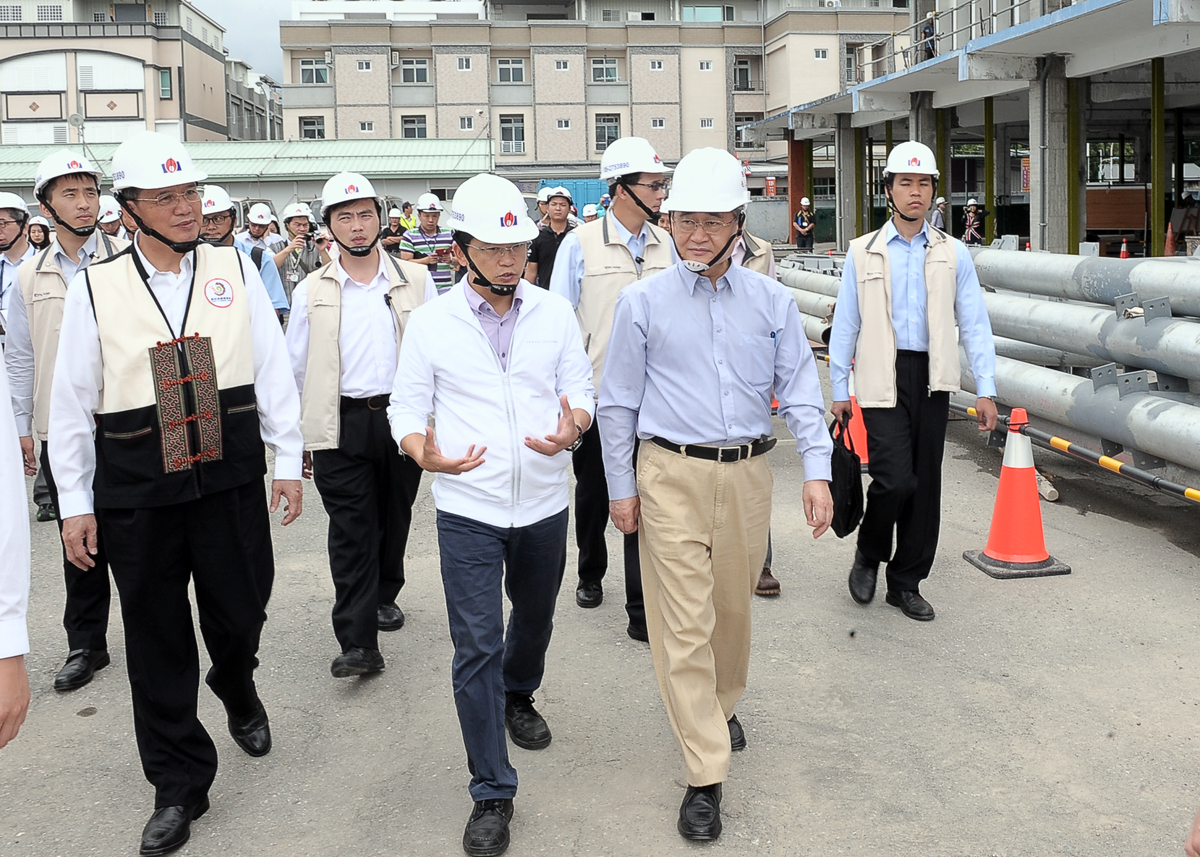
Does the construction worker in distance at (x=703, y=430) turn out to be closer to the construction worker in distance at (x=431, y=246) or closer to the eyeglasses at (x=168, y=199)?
the eyeglasses at (x=168, y=199)

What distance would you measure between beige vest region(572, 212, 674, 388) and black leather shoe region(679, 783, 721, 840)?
249 centimetres

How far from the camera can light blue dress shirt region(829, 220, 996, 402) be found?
19.2 ft

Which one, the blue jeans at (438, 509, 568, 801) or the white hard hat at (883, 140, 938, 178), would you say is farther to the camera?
the white hard hat at (883, 140, 938, 178)

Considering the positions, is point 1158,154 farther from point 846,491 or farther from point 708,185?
point 708,185

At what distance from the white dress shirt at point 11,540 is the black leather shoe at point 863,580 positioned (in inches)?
182

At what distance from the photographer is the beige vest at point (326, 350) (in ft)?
17.1

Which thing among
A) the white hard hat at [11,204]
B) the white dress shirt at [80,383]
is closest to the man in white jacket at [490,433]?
the white dress shirt at [80,383]

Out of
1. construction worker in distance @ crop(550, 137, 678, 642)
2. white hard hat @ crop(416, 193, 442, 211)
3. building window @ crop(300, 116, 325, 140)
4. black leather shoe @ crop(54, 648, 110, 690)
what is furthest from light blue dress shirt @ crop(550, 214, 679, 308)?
building window @ crop(300, 116, 325, 140)

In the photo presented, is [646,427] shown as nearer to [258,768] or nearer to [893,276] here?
[258,768]

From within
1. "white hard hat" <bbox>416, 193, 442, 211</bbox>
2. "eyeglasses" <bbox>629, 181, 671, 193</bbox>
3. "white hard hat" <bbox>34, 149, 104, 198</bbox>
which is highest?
"white hard hat" <bbox>416, 193, 442, 211</bbox>

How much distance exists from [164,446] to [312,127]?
67.4m

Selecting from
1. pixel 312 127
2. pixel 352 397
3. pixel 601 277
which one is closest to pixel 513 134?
pixel 312 127

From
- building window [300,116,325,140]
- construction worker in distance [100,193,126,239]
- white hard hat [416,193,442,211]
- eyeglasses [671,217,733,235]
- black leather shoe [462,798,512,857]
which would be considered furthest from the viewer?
building window [300,116,325,140]

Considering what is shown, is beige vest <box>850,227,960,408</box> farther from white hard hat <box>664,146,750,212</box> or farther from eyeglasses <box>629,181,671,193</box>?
white hard hat <box>664,146,750,212</box>
